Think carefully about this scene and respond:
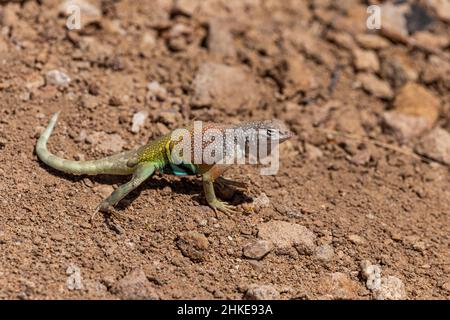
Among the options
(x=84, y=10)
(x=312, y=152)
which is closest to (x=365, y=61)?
(x=312, y=152)

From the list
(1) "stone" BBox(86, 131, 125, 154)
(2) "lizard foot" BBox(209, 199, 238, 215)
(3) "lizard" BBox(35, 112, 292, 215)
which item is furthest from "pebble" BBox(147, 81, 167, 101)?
(2) "lizard foot" BBox(209, 199, 238, 215)

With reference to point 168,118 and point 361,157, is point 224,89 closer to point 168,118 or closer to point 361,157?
point 168,118

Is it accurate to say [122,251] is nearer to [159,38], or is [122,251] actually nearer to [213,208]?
[213,208]

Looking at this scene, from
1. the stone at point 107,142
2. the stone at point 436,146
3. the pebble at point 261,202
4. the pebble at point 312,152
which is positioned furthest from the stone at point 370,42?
the stone at point 107,142

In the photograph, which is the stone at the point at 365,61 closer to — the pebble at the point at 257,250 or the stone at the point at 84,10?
the stone at the point at 84,10

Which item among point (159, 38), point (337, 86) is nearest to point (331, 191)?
point (337, 86)

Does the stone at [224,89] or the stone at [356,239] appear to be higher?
the stone at [224,89]
